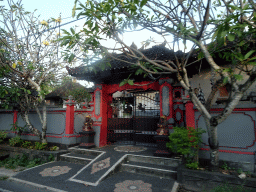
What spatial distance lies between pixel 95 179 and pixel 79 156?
87.6 inches

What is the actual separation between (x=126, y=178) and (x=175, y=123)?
304cm

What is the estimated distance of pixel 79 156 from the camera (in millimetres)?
6602

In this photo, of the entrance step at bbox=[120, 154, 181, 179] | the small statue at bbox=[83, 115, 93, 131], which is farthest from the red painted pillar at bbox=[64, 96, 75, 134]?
the entrance step at bbox=[120, 154, 181, 179]

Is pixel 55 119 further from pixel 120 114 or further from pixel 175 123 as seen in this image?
pixel 175 123

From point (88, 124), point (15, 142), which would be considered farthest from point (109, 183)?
point (15, 142)

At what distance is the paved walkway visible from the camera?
4.25m

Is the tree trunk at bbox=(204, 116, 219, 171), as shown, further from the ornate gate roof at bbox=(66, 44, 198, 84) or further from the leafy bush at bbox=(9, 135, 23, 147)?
the leafy bush at bbox=(9, 135, 23, 147)

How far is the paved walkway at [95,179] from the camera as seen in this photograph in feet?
13.9

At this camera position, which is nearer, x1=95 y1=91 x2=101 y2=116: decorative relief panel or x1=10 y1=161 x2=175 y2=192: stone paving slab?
x1=10 y1=161 x2=175 y2=192: stone paving slab

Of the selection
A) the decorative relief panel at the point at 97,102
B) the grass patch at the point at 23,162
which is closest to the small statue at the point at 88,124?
the decorative relief panel at the point at 97,102

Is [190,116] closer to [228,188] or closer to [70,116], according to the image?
[228,188]

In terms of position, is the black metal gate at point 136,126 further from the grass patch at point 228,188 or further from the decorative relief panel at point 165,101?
the grass patch at point 228,188

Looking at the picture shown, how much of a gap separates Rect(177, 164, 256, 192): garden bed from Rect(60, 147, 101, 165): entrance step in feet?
11.4

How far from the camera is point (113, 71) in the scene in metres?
7.20
